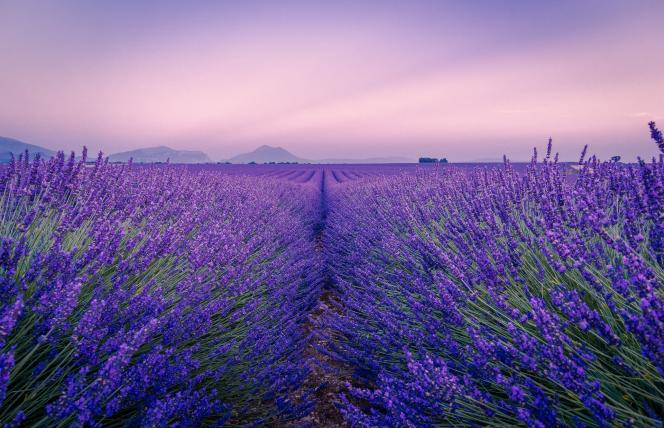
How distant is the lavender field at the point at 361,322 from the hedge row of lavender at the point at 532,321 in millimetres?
10

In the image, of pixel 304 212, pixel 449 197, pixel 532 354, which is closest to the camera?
pixel 532 354

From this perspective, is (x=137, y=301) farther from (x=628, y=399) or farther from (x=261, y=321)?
(x=628, y=399)

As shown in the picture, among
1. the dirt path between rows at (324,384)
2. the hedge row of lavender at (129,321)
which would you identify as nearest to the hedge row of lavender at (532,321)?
the dirt path between rows at (324,384)

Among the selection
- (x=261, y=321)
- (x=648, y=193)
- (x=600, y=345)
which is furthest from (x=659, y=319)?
(x=261, y=321)

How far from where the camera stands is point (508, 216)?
2309 millimetres

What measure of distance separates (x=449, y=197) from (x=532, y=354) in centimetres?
279

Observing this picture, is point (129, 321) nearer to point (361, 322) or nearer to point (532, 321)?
point (361, 322)

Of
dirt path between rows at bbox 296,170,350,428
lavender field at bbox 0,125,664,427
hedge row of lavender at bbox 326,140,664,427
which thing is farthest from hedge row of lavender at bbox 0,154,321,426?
hedge row of lavender at bbox 326,140,664,427

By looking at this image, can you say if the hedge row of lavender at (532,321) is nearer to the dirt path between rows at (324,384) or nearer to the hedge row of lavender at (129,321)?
the dirt path between rows at (324,384)

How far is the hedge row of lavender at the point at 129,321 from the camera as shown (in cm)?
105

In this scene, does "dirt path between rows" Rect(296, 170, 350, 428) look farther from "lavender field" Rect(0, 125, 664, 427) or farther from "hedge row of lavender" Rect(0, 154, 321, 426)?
"hedge row of lavender" Rect(0, 154, 321, 426)

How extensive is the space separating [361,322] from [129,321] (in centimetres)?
136

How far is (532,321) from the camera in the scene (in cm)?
131

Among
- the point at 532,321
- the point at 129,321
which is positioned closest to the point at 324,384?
the point at 129,321
